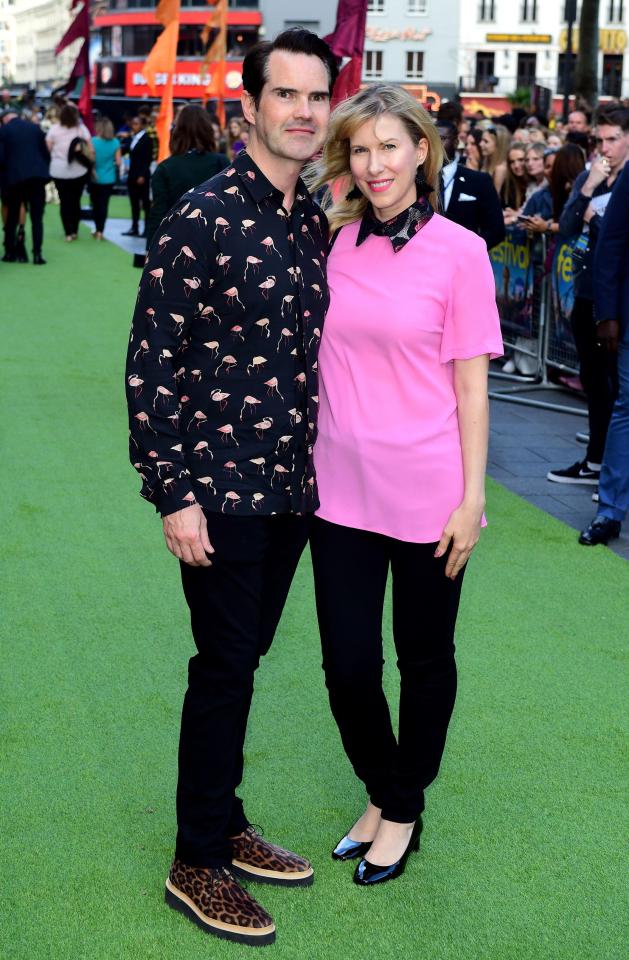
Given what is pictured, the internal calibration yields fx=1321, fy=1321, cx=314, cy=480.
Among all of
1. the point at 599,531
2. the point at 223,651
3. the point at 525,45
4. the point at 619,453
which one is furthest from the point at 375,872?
the point at 525,45

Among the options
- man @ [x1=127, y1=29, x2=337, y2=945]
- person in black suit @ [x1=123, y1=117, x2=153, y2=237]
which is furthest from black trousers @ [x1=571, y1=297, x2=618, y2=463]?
person in black suit @ [x1=123, y1=117, x2=153, y2=237]

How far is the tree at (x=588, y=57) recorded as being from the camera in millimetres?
32306

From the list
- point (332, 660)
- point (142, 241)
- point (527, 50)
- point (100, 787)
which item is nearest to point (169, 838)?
point (100, 787)

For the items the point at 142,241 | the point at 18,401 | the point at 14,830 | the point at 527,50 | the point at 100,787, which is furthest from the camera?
the point at 527,50

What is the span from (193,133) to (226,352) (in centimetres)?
615

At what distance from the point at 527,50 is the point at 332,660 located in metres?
75.0

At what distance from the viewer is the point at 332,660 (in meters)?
3.17

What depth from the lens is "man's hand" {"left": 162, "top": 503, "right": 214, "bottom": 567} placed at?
280cm

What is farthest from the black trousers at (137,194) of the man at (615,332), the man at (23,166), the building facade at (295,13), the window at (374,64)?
the window at (374,64)

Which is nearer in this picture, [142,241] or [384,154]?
[384,154]

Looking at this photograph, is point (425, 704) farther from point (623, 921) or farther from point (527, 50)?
point (527, 50)

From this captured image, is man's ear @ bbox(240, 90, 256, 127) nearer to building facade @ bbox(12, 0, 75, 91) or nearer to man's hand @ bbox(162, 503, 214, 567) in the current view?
man's hand @ bbox(162, 503, 214, 567)

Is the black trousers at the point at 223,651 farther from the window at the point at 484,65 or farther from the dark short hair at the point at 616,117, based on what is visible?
the window at the point at 484,65

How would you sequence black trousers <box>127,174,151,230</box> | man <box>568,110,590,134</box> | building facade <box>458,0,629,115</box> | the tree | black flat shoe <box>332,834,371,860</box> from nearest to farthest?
black flat shoe <box>332,834,371,860</box> → man <box>568,110,590,134</box> → black trousers <box>127,174,151,230</box> → the tree → building facade <box>458,0,629,115</box>
